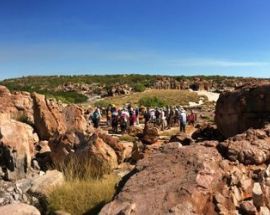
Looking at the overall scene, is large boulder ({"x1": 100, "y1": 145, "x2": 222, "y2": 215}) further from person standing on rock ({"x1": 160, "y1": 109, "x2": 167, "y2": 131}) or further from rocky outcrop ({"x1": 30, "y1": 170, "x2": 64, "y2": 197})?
person standing on rock ({"x1": 160, "y1": 109, "x2": 167, "y2": 131})

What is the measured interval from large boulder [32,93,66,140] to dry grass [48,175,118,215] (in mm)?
12169

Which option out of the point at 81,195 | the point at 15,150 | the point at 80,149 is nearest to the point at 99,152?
the point at 80,149

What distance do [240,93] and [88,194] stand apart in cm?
572

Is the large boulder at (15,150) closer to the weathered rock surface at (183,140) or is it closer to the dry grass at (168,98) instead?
the weathered rock surface at (183,140)

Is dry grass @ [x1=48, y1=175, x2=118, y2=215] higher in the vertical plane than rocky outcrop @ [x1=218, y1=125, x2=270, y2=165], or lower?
lower

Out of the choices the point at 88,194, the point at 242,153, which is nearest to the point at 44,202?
the point at 88,194

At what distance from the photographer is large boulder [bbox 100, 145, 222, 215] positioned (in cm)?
727

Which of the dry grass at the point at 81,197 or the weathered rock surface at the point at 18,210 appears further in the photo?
the dry grass at the point at 81,197

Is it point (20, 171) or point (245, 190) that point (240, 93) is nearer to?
point (245, 190)

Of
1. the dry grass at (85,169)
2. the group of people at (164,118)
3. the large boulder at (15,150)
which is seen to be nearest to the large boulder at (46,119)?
the large boulder at (15,150)

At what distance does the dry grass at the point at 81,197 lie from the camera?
1073 centimetres

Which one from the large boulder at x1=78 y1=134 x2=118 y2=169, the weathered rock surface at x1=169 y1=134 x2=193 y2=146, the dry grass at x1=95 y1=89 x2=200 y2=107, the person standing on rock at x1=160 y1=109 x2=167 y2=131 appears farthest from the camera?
the dry grass at x1=95 y1=89 x2=200 y2=107

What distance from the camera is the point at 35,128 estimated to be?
24.6 m

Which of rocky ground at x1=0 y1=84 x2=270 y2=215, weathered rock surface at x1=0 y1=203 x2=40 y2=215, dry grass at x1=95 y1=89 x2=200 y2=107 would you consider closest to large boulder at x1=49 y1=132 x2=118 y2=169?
rocky ground at x1=0 y1=84 x2=270 y2=215
